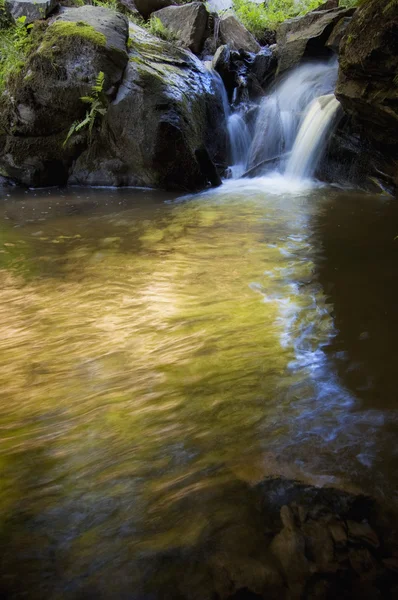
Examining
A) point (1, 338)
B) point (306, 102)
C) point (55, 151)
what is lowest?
point (1, 338)

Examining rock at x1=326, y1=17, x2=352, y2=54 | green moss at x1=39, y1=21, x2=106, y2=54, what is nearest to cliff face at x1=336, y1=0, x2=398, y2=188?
rock at x1=326, y1=17, x2=352, y2=54

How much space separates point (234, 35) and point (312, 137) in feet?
21.3

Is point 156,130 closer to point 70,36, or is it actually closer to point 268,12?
point 70,36

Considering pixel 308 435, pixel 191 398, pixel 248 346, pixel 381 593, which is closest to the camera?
pixel 381 593

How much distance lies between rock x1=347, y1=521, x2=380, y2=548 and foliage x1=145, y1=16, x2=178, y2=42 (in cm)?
1247

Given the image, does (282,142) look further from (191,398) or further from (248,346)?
(191,398)

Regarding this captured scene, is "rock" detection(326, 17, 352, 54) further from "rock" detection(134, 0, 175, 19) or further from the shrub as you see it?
"rock" detection(134, 0, 175, 19)

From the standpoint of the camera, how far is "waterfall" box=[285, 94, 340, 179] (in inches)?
314

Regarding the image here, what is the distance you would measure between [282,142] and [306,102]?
1.34 metres

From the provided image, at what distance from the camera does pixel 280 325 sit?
289 cm

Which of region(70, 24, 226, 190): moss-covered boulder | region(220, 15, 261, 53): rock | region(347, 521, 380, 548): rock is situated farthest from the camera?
region(220, 15, 261, 53): rock

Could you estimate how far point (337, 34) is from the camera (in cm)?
873

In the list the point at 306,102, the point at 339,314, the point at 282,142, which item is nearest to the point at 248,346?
the point at 339,314

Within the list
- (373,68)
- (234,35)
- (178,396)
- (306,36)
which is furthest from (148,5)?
(178,396)
